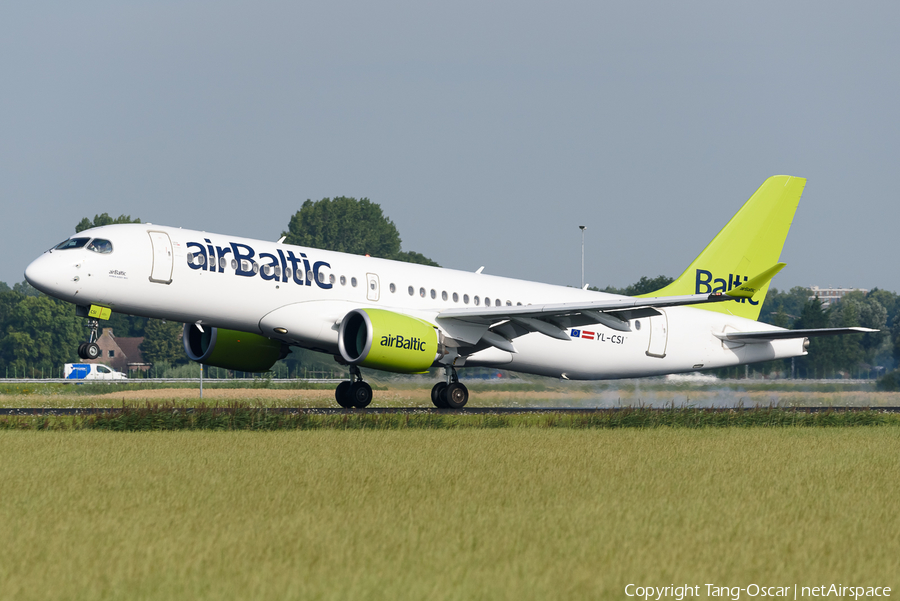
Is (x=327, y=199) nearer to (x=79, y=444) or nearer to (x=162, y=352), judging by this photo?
(x=162, y=352)

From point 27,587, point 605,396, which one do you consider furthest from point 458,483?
point 605,396

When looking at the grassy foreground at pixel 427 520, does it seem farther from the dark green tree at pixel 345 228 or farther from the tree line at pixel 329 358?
Answer: the dark green tree at pixel 345 228

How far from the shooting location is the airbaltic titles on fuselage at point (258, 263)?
77.9ft

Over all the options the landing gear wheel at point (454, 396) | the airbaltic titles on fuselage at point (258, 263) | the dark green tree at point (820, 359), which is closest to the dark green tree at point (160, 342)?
the dark green tree at point (820, 359)

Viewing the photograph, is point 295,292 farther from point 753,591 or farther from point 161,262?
point 753,591

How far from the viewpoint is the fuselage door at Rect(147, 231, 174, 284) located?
23.1m

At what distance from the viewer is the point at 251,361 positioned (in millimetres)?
28250

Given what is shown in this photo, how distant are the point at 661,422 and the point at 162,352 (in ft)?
275

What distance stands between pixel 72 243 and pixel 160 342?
79227 millimetres

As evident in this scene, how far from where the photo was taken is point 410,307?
2691cm

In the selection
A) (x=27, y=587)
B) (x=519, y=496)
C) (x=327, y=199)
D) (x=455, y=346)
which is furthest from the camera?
(x=327, y=199)

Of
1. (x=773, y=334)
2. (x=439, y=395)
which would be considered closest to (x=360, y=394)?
(x=439, y=395)

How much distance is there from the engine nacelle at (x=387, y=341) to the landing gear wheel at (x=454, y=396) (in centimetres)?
264

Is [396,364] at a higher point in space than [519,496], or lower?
higher
